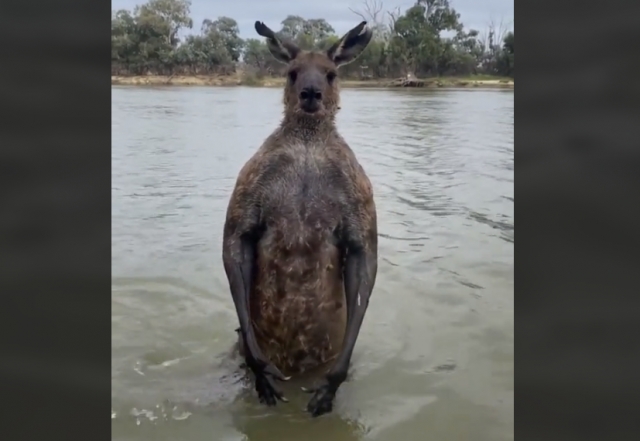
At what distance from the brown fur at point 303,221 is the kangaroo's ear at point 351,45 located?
0.02 meters

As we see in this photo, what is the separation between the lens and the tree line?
1605 mm

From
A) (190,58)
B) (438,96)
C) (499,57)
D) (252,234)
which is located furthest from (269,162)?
(499,57)

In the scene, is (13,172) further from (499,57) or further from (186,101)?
(499,57)

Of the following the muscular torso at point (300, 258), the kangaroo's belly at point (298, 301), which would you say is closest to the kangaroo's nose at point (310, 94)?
the muscular torso at point (300, 258)

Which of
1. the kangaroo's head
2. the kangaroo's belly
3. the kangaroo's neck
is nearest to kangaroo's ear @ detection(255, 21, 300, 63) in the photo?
the kangaroo's head

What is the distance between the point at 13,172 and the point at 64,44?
198 mm

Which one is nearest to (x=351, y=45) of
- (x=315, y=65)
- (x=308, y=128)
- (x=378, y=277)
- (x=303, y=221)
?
(x=315, y=65)

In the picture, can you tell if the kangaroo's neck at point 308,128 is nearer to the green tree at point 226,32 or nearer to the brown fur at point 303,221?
the brown fur at point 303,221

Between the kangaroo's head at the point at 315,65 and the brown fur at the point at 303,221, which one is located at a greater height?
the kangaroo's head at the point at 315,65

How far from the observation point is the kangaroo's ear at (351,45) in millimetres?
1637

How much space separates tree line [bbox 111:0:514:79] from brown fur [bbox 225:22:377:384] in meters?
0.08

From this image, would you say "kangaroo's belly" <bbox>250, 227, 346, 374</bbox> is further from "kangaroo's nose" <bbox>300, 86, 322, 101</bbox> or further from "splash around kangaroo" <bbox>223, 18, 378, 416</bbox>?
"kangaroo's nose" <bbox>300, 86, 322, 101</bbox>

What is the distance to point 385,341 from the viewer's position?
1.80 meters

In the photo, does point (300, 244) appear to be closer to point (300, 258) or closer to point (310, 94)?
point (300, 258)
